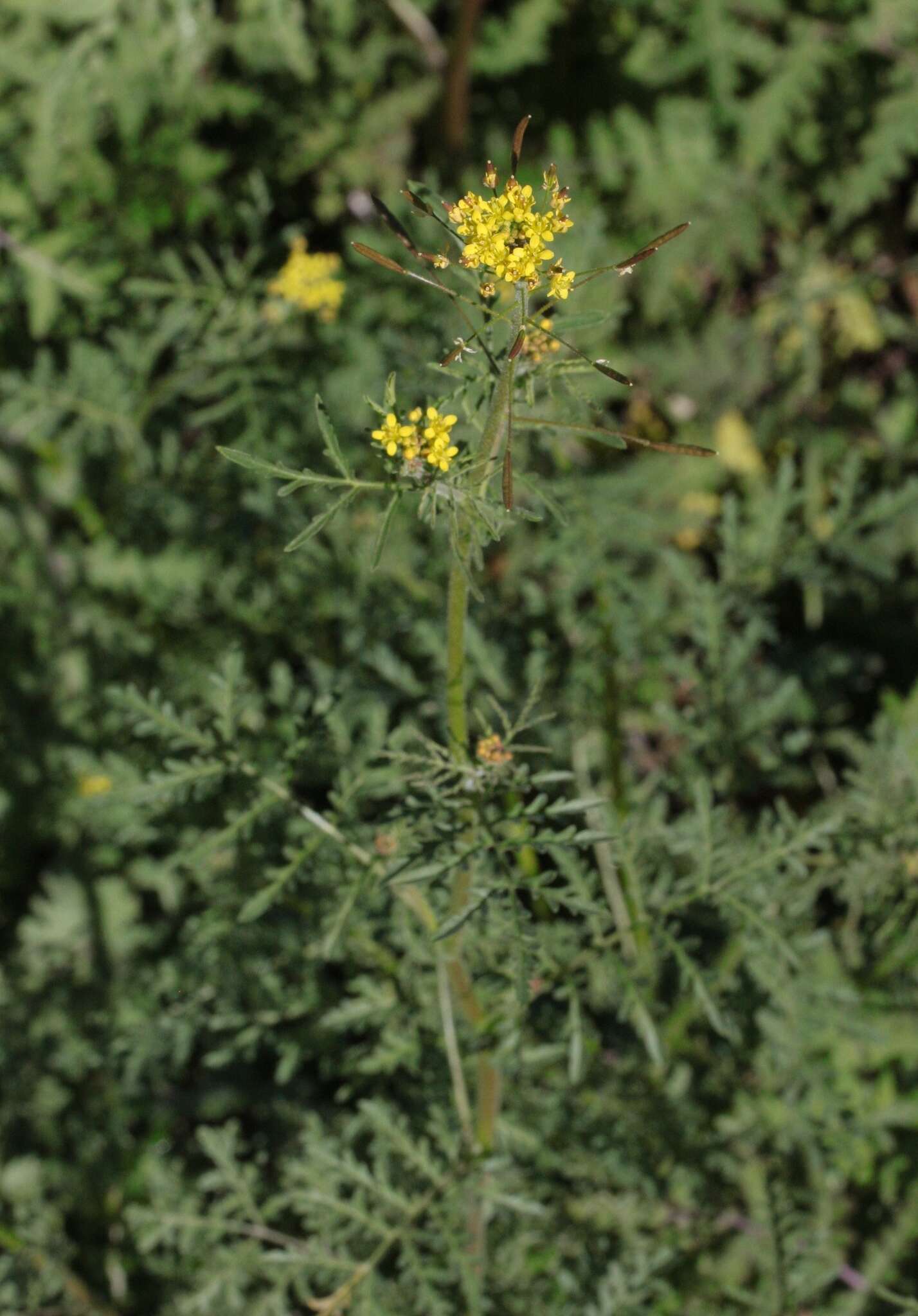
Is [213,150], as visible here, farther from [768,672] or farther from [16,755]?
[768,672]

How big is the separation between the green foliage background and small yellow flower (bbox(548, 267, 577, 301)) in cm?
62

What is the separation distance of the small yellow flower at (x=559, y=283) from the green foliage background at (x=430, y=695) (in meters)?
0.62

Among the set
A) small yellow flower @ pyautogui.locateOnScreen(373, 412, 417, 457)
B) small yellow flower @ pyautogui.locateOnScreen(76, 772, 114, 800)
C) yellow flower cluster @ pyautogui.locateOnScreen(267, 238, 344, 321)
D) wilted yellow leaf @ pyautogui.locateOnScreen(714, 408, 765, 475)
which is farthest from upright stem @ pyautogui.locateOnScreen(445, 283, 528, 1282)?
wilted yellow leaf @ pyautogui.locateOnScreen(714, 408, 765, 475)

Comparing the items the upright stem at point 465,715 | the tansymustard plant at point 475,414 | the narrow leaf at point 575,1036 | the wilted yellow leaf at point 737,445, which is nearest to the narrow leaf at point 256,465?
the tansymustard plant at point 475,414

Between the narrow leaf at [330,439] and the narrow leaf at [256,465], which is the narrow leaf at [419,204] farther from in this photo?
the narrow leaf at [256,465]

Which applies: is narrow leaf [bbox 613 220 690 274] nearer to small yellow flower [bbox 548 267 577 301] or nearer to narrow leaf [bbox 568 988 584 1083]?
small yellow flower [bbox 548 267 577 301]

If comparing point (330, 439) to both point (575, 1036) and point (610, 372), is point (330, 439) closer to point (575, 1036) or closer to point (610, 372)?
point (610, 372)

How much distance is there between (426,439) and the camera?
1.73m

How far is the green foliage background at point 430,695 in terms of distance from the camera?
9.52 ft

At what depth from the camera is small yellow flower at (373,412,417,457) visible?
67.2 inches

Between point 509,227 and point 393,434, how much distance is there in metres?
0.34

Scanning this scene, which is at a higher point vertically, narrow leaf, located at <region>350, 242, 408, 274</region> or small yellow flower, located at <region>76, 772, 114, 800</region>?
small yellow flower, located at <region>76, 772, 114, 800</region>

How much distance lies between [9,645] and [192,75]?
91.7 inches

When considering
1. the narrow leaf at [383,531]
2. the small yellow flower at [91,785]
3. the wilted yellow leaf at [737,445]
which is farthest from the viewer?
the wilted yellow leaf at [737,445]
